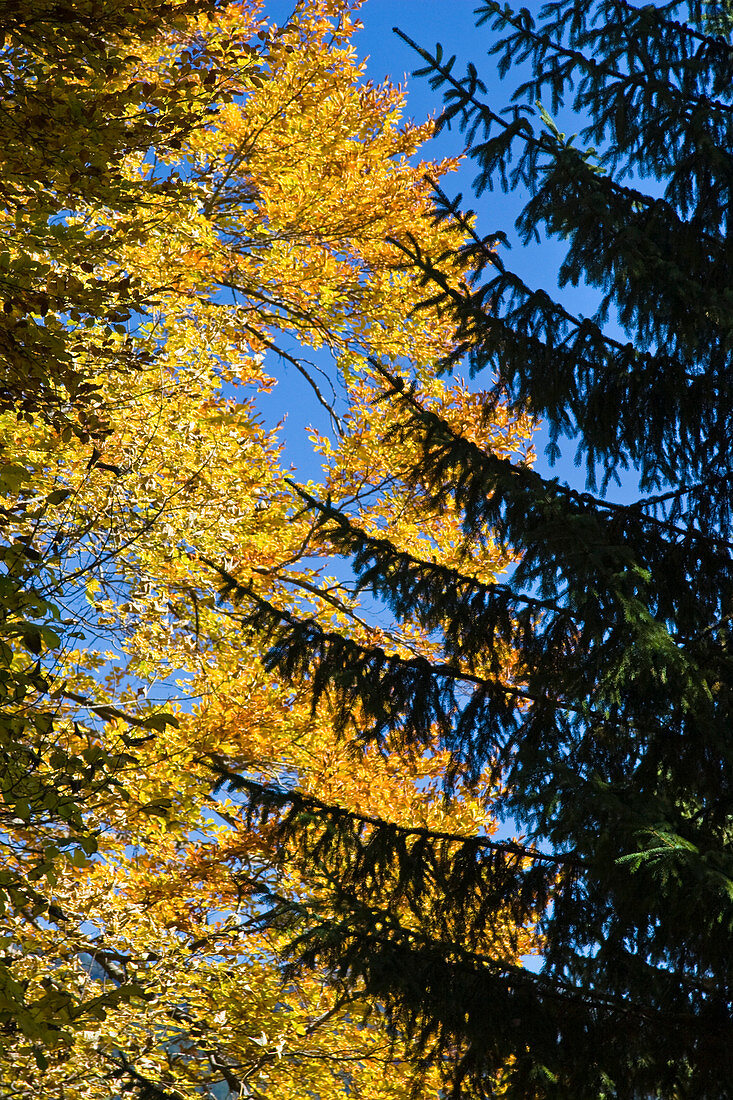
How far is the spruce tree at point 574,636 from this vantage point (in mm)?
4359

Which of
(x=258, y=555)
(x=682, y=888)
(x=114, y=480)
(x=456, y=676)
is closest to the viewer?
(x=682, y=888)

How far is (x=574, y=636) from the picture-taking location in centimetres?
516

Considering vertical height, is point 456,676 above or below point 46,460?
below

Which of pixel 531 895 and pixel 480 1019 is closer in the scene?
pixel 480 1019

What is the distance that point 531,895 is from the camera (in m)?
4.98

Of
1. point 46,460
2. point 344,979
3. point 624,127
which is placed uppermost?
point 624,127

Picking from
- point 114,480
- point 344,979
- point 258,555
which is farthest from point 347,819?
point 258,555

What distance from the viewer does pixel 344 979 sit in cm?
505

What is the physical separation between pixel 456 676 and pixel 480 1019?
1.80m

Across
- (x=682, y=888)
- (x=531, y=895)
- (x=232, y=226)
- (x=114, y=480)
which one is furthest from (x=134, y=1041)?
(x=232, y=226)

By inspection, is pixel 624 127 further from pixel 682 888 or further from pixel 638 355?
pixel 682 888

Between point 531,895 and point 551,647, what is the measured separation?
1368mm

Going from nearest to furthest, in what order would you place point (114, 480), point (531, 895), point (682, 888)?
1. point (682, 888)
2. point (531, 895)
3. point (114, 480)

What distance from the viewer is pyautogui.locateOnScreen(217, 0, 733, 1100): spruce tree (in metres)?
4.36
